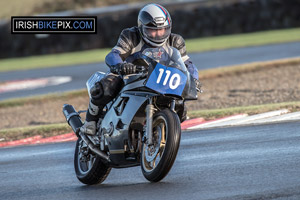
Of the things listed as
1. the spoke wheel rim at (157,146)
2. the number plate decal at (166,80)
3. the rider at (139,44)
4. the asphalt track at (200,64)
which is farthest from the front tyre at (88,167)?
the asphalt track at (200,64)

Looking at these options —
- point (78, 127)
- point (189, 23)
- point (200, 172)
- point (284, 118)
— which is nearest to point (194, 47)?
point (189, 23)

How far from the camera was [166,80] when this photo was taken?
238 inches

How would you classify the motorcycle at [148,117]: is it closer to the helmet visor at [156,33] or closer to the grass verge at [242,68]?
the helmet visor at [156,33]

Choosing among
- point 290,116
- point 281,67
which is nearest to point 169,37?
point 290,116

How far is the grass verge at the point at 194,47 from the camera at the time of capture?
2870 cm

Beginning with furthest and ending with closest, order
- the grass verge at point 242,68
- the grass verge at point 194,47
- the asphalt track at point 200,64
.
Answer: the grass verge at point 194,47 → the asphalt track at point 200,64 → the grass verge at point 242,68

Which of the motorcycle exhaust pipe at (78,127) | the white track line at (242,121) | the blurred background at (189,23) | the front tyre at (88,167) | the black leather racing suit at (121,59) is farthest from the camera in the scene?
the blurred background at (189,23)

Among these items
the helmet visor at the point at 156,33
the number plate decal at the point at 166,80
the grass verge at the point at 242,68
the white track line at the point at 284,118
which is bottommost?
the white track line at the point at 284,118

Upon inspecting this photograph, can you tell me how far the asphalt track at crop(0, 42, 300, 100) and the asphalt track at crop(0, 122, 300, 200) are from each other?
1011cm

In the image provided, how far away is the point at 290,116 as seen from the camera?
Answer: 10781mm

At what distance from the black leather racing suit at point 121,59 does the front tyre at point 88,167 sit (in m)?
0.59

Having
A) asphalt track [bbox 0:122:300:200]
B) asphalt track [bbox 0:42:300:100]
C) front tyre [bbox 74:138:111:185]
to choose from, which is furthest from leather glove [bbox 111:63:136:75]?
asphalt track [bbox 0:42:300:100]

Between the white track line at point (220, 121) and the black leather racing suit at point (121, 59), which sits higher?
the black leather racing suit at point (121, 59)

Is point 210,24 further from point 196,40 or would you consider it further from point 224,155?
point 224,155
